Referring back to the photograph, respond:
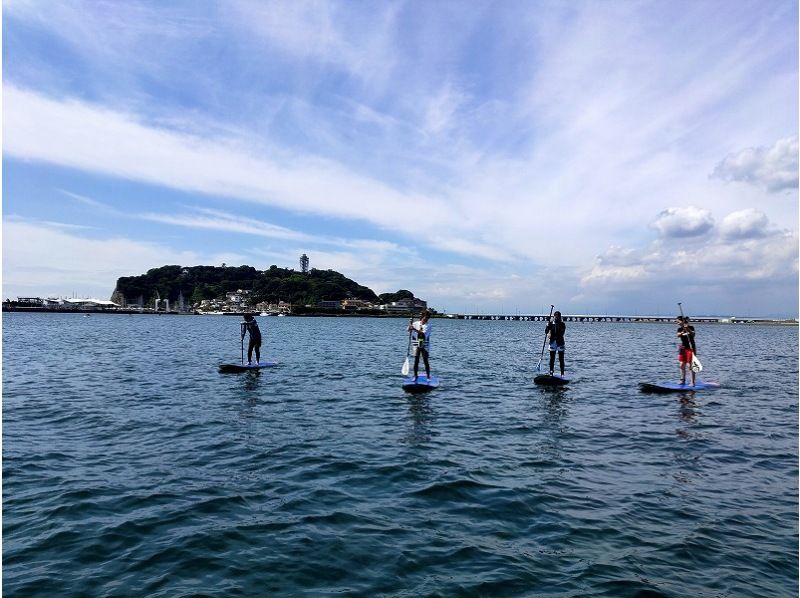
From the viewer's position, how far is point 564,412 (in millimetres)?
20078

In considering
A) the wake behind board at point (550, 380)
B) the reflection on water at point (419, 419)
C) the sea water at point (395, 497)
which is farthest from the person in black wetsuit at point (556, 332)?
the reflection on water at point (419, 419)

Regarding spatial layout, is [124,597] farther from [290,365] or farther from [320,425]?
[290,365]

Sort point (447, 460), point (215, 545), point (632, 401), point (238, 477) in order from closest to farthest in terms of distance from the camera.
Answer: point (215, 545) < point (238, 477) < point (447, 460) < point (632, 401)

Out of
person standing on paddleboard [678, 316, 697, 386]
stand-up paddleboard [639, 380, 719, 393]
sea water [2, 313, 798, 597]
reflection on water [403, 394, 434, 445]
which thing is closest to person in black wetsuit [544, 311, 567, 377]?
stand-up paddleboard [639, 380, 719, 393]

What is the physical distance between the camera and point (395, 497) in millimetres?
10859

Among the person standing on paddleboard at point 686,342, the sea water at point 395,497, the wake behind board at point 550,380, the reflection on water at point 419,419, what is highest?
the person standing on paddleboard at point 686,342

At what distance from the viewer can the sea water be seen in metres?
7.86

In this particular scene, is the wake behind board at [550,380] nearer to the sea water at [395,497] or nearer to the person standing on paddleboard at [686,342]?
the sea water at [395,497]

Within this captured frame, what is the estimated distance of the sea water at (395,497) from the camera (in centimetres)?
786

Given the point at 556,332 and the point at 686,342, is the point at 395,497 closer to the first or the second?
the point at 556,332

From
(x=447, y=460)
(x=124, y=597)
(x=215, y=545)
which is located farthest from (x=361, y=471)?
(x=124, y=597)

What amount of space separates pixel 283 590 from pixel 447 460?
21.9ft

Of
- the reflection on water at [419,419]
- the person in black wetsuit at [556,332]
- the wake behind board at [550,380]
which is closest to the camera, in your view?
the reflection on water at [419,419]

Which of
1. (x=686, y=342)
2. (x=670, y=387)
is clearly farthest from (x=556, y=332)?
(x=686, y=342)
